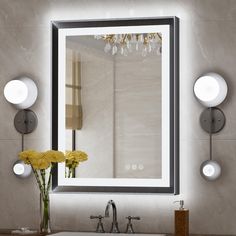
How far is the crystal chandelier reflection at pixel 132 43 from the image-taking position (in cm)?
381

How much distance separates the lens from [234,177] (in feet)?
12.2

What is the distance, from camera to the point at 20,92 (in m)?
3.92

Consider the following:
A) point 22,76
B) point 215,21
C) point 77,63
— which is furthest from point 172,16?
point 22,76

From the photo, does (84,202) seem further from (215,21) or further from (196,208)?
(215,21)

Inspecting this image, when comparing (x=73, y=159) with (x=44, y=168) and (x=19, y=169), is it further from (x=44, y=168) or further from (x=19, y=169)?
(x=19, y=169)

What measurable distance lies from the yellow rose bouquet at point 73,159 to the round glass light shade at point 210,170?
1.91ft

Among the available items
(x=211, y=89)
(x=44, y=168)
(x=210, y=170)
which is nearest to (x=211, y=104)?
(x=211, y=89)

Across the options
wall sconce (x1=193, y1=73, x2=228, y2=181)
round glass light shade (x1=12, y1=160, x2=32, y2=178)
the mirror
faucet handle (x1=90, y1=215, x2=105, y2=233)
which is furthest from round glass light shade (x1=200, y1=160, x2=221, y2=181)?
round glass light shade (x1=12, y1=160, x2=32, y2=178)

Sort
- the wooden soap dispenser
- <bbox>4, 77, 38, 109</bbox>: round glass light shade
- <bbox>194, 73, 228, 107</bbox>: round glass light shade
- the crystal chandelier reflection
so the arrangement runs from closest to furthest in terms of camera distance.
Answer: the wooden soap dispenser < <bbox>194, 73, 228, 107</bbox>: round glass light shade < the crystal chandelier reflection < <bbox>4, 77, 38, 109</bbox>: round glass light shade

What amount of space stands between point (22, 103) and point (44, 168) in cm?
40

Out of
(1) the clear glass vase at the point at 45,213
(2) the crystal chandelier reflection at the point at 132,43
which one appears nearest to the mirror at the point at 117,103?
(2) the crystal chandelier reflection at the point at 132,43

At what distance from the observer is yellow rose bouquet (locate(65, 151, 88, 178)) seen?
3842mm

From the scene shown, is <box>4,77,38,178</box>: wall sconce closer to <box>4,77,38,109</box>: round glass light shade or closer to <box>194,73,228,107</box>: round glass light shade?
<box>4,77,38,109</box>: round glass light shade

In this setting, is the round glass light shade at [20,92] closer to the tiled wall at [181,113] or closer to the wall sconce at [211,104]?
the tiled wall at [181,113]
